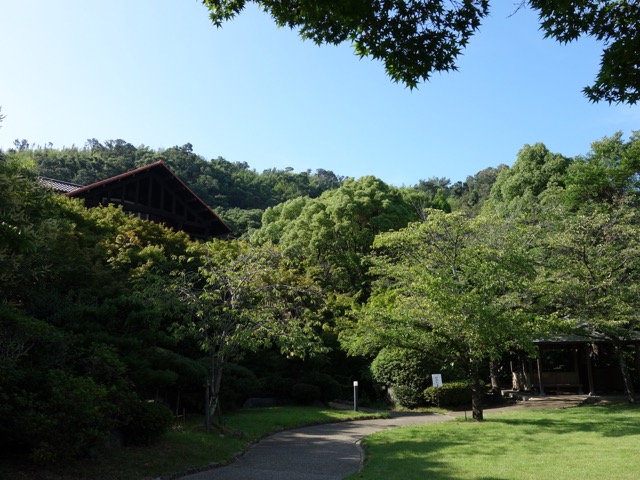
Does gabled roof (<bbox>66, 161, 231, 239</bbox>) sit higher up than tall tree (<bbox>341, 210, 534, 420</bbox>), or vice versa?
gabled roof (<bbox>66, 161, 231, 239</bbox>)

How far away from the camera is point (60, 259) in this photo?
1277 cm

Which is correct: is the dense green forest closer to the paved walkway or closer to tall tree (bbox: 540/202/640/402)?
tall tree (bbox: 540/202/640/402)

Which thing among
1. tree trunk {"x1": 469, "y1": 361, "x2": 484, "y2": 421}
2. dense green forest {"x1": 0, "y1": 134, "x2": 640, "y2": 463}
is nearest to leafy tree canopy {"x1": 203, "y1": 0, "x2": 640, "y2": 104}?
dense green forest {"x1": 0, "y1": 134, "x2": 640, "y2": 463}

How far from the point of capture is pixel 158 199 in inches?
1126

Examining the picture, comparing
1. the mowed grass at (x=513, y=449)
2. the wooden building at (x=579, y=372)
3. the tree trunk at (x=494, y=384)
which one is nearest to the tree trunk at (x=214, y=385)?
the mowed grass at (x=513, y=449)

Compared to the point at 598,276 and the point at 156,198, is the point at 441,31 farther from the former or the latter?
the point at 156,198

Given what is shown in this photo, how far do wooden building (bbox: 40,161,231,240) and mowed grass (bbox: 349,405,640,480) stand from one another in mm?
17535

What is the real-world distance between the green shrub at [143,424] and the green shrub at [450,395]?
13854 millimetres

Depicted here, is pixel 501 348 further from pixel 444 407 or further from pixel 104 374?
pixel 104 374

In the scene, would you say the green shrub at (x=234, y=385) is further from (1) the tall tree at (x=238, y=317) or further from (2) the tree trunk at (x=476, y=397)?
(2) the tree trunk at (x=476, y=397)

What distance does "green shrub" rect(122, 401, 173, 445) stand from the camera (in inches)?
397

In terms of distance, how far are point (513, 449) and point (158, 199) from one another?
22931 millimetres

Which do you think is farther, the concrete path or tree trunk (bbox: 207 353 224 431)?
tree trunk (bbox: 207 353 224 431)

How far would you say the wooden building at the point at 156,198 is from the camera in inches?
1008
